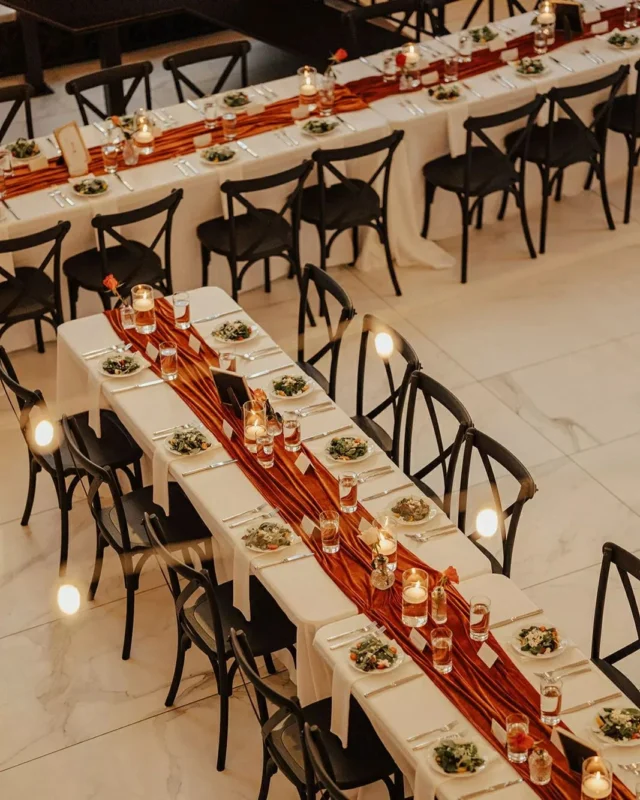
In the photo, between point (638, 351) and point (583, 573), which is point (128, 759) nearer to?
point (583, 573)

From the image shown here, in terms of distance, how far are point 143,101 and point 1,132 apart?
200 cm

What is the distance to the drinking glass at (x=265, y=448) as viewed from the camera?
17.1 feet

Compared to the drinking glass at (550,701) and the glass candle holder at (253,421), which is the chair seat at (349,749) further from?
the glass candle holder at (253,421)

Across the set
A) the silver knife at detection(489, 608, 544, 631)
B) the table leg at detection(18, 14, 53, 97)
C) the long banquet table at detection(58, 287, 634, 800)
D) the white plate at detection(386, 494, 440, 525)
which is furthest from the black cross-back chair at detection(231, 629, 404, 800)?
the table leg at detection(18, 14, 53, 97)

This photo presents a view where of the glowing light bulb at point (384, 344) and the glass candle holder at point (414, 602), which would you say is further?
the glowing light bulb at point (384, 344)

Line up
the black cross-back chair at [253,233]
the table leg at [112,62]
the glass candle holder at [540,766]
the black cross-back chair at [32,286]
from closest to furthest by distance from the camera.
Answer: the glass candle holder at [540,766], the black cross-back chair at [32,286], the black cross-back chair at [253,233], the table leg at [112,62]

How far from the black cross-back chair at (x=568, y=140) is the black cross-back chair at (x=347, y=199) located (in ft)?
2.73

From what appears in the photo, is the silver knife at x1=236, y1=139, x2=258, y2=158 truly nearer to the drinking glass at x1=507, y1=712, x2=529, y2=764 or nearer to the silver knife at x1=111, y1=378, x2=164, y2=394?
the silver knife at x1=111, y1=378, x2=164, y2=394

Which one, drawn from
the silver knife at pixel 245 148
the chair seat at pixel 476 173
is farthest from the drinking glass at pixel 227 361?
the chair seat at pixel 476 173

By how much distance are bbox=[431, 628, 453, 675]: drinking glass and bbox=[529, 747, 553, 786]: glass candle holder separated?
0.50 m

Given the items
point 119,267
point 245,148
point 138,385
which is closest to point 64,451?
point 138,385

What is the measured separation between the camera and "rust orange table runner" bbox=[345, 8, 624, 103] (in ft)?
25.9

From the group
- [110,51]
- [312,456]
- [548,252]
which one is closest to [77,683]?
[312,456]

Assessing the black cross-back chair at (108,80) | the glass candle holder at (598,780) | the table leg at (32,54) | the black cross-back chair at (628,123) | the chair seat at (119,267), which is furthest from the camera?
the table leg at (32,54)
